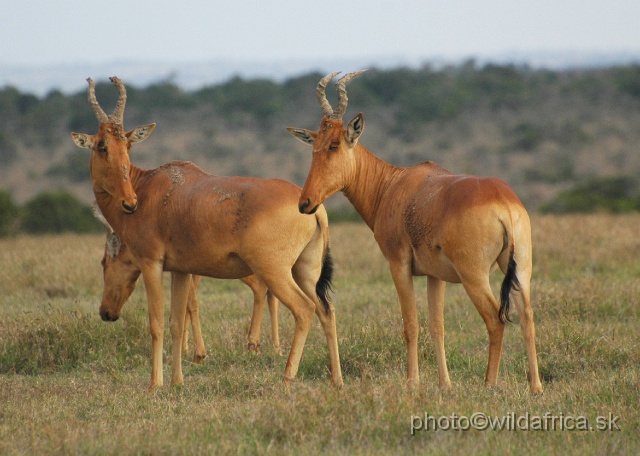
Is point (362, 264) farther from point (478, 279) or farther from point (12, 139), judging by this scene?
point (12, 139)

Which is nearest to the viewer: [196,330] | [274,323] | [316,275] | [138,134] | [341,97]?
[341,97]

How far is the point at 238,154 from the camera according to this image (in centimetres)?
4078

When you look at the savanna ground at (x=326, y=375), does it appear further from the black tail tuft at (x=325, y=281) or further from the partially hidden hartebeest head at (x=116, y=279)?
the black tail tuft at (x=325, y=281)

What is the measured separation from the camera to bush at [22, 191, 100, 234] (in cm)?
2339

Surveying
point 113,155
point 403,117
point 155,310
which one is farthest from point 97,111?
point 403,117

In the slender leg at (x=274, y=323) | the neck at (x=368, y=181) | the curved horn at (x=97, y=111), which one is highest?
the curved horn at (x=97, y=111)

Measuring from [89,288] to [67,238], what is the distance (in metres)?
6.11

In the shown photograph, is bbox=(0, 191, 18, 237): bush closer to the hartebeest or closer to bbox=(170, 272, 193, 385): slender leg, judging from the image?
bbox=(170, 272, 193, 385): slender leg

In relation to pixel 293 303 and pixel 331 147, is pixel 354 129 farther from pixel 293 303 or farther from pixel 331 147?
pixel 293 303

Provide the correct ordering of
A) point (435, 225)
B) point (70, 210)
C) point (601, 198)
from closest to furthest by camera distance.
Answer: point (435, 225), point (70, 210), point (601, 198)

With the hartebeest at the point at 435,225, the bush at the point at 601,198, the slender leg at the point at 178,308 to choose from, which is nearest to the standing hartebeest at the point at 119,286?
the slender leg at the point at 178,308

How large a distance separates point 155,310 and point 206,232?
964mm

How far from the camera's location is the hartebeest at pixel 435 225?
7.20m

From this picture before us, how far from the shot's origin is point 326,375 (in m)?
8.51
